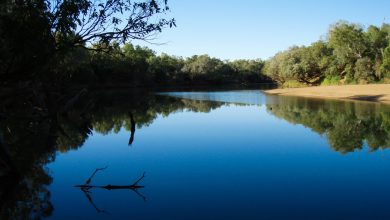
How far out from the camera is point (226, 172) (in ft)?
37.9

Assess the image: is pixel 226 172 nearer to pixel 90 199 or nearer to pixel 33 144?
pixel 90 199

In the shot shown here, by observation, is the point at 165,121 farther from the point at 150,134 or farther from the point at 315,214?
the point at 315,214

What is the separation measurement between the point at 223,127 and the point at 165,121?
4399 mm

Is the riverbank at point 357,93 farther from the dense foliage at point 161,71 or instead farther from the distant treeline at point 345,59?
the dense foliage at point 161,71

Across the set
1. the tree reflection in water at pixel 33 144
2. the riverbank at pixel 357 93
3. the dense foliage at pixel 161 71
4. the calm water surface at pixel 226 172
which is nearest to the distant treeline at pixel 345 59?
the riverbank at pixel 357 93

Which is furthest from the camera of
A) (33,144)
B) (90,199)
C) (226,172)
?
(33,144)

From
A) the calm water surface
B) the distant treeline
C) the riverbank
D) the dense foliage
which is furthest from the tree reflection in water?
the dense foliage

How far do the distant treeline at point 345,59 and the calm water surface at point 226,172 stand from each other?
33.7m

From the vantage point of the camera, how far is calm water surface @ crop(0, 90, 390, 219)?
8.35 metres

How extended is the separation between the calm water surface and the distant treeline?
33.7 meters

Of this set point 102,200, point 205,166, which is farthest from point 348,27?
point 102,200

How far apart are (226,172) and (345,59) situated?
49348 mm

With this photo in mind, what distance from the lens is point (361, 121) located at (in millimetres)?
22562

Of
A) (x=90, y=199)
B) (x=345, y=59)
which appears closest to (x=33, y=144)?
(x=90, y=199)
